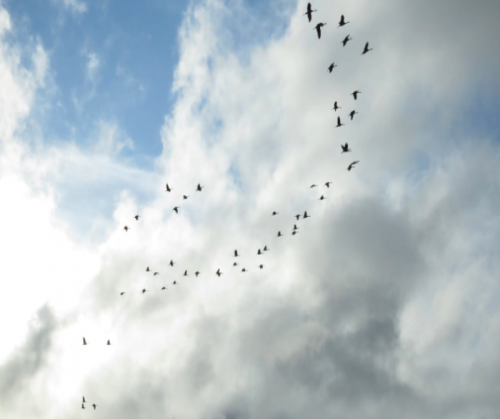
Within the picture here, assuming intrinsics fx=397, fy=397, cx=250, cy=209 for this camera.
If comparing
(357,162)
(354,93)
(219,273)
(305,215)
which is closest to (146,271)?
(219,273)

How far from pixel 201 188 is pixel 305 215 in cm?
2093

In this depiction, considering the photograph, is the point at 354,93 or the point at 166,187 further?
the point at 166,187

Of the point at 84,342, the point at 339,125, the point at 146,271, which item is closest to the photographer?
the point at 339,125

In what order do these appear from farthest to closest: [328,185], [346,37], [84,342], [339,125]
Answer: [84,342], [328,185], [339,125], [346,37]

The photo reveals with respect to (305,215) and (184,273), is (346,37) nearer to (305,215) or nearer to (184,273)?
(305,215)

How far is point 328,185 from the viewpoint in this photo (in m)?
73.9

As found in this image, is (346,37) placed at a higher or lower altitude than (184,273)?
lower

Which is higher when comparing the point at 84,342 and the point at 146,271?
the point at 146,271

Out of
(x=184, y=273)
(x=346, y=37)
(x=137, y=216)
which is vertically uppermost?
(x=137, y=216)

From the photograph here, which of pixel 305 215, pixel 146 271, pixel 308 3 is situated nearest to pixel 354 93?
pixel 308 3

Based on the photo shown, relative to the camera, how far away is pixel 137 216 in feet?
274

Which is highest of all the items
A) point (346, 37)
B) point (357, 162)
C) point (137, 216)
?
point (137, 216)

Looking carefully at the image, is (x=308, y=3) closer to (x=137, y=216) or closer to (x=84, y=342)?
(x=137, y=216)

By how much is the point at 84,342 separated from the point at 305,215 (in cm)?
5162
